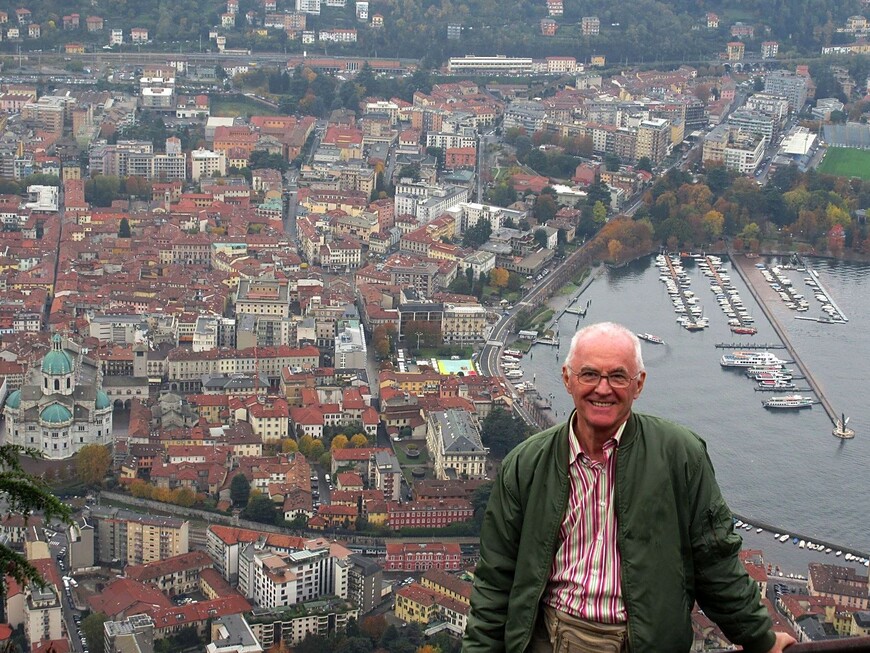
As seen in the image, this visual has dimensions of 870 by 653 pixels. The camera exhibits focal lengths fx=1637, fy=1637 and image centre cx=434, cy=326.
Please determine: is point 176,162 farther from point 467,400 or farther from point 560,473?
point 560,473

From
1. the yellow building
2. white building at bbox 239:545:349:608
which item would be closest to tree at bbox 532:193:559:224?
white building at bbox 239:545:349:608

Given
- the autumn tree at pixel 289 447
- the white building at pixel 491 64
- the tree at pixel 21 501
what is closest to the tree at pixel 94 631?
the autumn tree at pixel 289 447

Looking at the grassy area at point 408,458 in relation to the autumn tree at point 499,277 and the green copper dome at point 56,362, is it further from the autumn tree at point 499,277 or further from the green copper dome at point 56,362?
the autumn tree at point 499,277

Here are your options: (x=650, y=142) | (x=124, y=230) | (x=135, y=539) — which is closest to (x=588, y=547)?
(x=135, y=539)

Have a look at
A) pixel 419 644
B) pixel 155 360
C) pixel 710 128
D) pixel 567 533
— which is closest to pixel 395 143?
pixel 710 128

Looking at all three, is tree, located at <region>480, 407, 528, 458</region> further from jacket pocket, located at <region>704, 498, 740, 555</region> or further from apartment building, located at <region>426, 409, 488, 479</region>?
jacket pocket, located at <region>704, 498, 740, 555</region>

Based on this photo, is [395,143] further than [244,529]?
Yes
